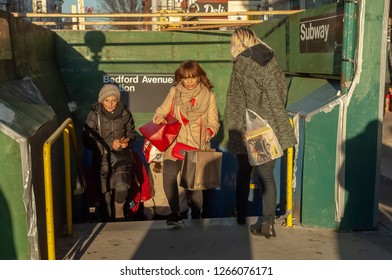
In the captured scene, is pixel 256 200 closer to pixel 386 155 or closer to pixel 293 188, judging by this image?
pixel 293 188

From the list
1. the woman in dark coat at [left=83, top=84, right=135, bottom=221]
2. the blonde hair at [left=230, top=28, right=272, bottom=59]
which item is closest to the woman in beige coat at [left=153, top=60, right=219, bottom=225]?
the blonde hair at [left=230, top=28, right=272, bottom=59]

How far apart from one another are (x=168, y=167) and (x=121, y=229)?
2.42ft

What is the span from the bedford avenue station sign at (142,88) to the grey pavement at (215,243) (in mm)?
4814

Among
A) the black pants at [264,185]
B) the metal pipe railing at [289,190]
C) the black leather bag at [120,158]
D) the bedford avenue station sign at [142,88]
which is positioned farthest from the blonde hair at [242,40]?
the bedford avenue station sign at [142,88]

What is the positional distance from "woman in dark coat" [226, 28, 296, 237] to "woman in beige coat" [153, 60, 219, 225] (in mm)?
457

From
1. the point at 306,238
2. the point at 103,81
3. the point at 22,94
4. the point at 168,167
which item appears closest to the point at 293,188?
the point at 306,238

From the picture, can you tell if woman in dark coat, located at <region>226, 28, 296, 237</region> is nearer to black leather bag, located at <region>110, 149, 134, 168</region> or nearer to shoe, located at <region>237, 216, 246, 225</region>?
shoe, located at <region>237, 216, 246, 225</region>

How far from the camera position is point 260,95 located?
14.6ft

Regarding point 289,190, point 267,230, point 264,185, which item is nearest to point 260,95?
point 264,185

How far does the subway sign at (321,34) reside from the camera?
16.4ft

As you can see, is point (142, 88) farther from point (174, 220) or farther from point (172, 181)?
point (174, 220)

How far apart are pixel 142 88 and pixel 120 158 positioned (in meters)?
4.12

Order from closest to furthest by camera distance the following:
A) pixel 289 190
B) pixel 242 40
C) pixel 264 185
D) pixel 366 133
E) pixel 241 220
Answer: pixel 242 40, pixel 264 185, pixel 366 133, pixel 289 190, pixel 241 220

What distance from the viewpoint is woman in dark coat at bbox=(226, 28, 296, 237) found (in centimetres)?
440
